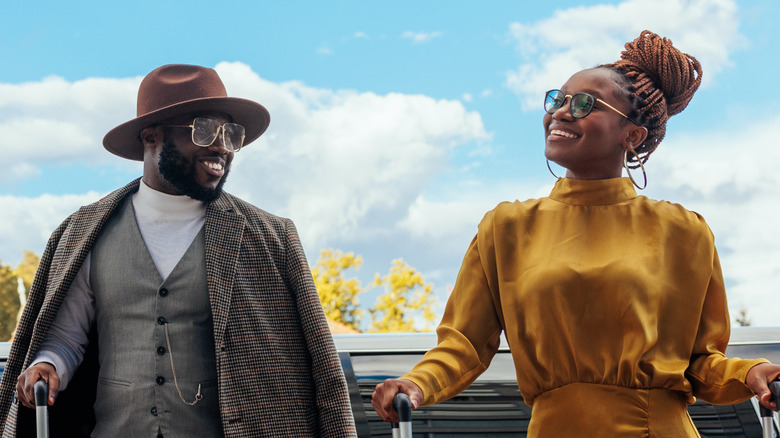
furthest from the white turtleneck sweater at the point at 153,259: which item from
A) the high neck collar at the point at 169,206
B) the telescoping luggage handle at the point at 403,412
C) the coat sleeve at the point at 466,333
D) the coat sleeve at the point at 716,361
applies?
the coat sleeve at the point at 716,361

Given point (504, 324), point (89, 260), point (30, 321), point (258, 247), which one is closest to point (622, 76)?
point (504, 324)

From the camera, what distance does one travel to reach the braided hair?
116 inches

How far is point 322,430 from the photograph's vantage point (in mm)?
3541

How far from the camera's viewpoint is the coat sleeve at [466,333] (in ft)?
8.80

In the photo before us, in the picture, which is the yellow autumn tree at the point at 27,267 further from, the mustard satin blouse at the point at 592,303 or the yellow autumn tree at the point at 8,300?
the mustard satin blouse at the point at 592,303

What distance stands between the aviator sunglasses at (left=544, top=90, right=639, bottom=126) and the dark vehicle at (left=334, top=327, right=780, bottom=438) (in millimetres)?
1662

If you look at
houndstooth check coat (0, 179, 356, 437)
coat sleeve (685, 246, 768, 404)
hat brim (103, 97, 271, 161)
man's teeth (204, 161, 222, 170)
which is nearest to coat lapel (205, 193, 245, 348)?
houndstooth check coat (0, 179, 356, 437)

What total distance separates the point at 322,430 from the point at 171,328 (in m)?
0.64

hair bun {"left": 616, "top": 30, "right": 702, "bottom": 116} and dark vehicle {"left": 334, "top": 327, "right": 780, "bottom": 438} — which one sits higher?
hair bun {"left": 616, "top": 30, "right": 702, "bottom": 116}

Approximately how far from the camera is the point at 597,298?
8.77 ft

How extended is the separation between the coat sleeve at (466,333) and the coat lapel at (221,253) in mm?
945

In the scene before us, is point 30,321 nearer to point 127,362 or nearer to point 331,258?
point 127,362

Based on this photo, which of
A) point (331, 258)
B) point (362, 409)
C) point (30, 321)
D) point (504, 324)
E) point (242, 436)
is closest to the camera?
point (504, 324)

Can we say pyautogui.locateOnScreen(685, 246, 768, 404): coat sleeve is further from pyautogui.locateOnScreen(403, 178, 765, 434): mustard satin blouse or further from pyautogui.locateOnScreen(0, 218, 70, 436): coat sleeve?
pyautogui.locateOnScreen(0, 218, 70, 436): coat sleeve
